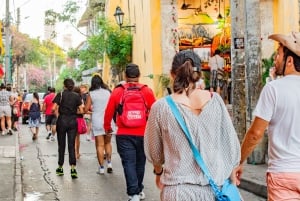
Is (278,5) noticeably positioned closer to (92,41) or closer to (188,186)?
(92,41)

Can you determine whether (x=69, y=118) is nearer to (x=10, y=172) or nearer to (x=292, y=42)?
(x=10, y=172)

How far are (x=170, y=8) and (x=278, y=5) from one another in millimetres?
3414

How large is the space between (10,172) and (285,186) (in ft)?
27.9

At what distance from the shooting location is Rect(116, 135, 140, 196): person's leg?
8172 mm

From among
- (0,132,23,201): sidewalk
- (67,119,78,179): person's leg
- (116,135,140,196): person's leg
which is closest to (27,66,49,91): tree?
(0,132,23,201): sidewalk

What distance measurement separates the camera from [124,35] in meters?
25.5

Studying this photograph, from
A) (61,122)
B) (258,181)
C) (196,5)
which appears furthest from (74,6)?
(258,181)

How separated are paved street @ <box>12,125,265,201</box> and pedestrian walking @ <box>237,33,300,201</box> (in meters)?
4.76

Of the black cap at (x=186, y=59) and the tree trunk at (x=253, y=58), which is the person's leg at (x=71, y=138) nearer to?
the tree trunk at (x=253, y=58)

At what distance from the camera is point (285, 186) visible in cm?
410

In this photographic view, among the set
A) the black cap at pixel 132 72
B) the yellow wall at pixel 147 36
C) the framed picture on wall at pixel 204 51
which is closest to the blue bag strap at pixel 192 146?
the black cap at pixel 132 72

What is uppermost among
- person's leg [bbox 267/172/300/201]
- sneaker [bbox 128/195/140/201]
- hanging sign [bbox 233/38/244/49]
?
hanging sign [bbox 233/38/244/49]

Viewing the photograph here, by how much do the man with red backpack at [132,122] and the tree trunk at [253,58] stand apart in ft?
11.1

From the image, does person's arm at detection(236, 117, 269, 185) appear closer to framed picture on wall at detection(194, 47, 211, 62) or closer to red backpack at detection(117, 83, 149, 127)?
red backpack at detection(117, 83, 149, 127)
